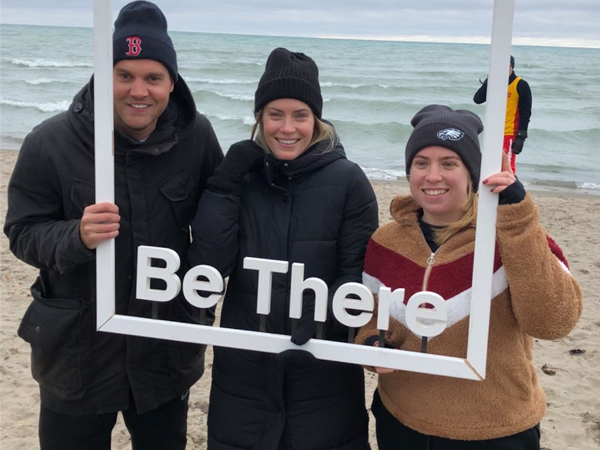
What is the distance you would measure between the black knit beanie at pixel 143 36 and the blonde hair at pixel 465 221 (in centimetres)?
106

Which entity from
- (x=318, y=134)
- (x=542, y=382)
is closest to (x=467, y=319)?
(x=318, y=134)

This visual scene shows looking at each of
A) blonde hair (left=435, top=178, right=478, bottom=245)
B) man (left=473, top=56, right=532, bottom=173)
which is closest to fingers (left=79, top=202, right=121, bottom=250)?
blonde hair (left=435, top=178, right=478, bottom=245)

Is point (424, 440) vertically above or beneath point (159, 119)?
beneath

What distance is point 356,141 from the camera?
6973 mm

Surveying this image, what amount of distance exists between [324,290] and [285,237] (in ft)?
0.86

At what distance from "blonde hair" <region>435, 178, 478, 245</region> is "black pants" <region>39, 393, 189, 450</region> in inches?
48.5

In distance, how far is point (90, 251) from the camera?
207 cm

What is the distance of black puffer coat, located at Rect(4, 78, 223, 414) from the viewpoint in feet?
7.13

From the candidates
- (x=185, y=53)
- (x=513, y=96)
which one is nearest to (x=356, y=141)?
(x=513, y=96)

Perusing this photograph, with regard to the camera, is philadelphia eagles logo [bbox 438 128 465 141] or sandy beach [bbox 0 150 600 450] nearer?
philadelphia eagles logo [bbox 438 128 465 141]

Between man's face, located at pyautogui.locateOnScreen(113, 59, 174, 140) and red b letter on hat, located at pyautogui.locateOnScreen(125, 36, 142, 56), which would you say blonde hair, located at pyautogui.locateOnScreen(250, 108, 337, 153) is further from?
red b letter on hat, located at pyautogui.locateOnScreen(125, 36, 142, 56)

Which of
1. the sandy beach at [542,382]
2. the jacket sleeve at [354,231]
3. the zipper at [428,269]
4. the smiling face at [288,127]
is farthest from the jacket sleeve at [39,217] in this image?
the sandy beach at [542,382]

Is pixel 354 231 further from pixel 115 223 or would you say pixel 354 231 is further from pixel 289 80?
pixel 115 223

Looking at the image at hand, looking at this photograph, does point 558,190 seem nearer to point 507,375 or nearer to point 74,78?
point 507,375
